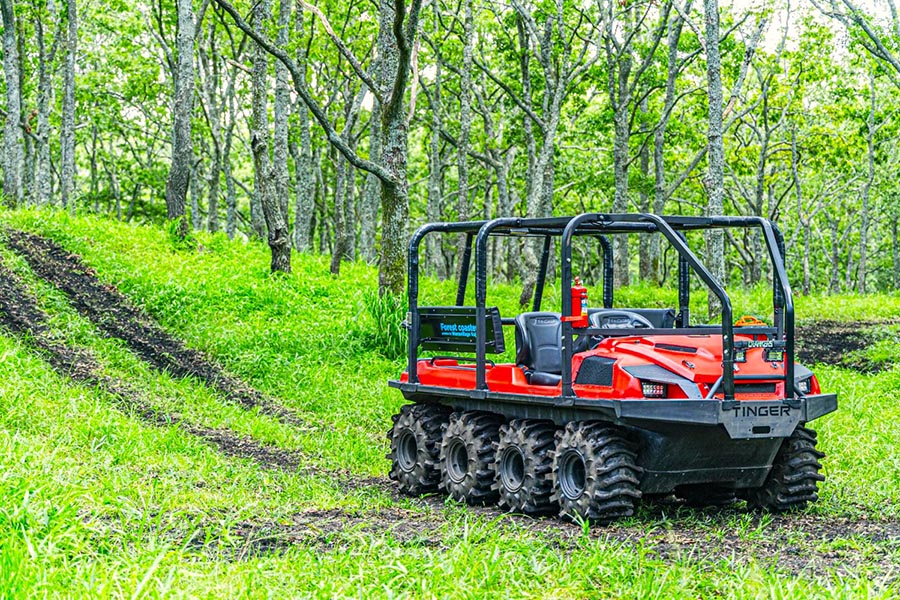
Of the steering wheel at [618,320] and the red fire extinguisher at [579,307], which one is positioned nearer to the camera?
the red fire extinguisher at [579,307]

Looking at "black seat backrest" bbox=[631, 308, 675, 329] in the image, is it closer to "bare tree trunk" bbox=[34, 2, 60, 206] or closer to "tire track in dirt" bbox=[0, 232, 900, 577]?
"tire track in dirt" bbox=[0, 232, 900, 577]

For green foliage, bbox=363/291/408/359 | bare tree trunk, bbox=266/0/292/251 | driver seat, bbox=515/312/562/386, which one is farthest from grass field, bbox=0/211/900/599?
bare tree trunk, bbox=266/0/292/251

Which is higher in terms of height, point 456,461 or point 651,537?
point 456,461

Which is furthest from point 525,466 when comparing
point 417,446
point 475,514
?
point 417,446

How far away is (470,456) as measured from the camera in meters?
9.25

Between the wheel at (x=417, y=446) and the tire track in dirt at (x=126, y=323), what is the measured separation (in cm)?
280

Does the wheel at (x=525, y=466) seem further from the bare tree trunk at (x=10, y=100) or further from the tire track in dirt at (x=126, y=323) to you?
the bare tree trunk at (x=10, y=100)

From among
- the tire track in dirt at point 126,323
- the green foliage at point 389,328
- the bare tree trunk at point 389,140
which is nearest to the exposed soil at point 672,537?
the tire track in dirt at point 126,323

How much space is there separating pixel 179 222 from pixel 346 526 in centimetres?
1562

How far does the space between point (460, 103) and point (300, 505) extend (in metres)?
23.8

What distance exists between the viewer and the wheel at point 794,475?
8.47m

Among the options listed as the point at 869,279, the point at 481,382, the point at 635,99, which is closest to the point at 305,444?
the point at 481,382

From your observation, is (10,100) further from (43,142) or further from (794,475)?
(794,475)

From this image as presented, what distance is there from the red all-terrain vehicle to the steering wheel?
1 cm
